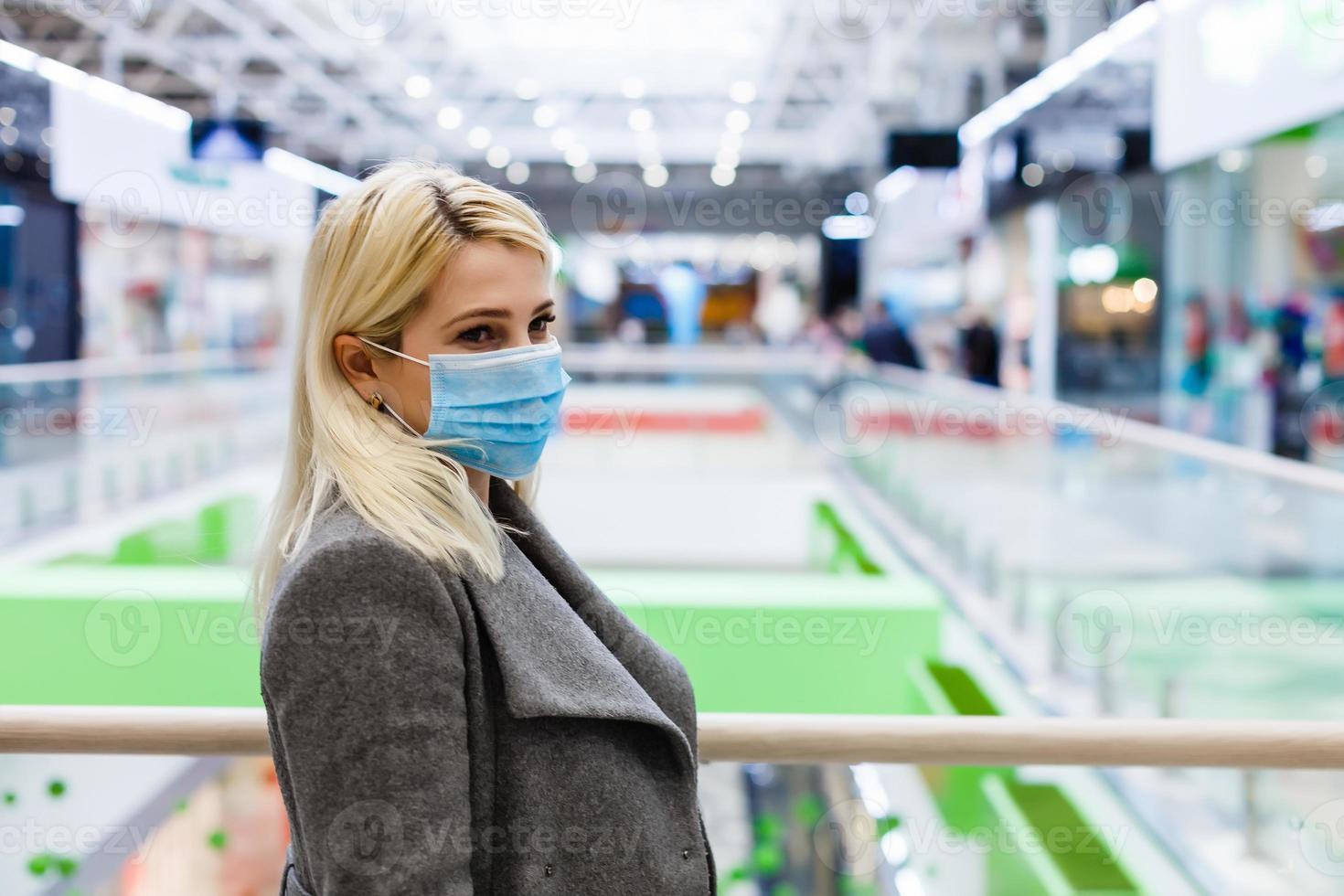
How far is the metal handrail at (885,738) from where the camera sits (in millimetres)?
1563

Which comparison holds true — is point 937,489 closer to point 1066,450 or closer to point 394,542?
point 1066,450

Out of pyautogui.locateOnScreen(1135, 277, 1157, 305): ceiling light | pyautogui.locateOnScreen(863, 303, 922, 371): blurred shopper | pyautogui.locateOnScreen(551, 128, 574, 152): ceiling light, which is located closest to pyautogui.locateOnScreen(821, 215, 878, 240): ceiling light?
pyautogui.locateOnScreen(551, 128, 574, 152): ceiling light

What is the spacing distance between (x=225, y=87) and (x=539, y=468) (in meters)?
19.0

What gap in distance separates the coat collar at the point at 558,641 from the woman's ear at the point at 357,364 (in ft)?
0.69

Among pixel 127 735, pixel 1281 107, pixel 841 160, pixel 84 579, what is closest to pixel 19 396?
pixel 84 579

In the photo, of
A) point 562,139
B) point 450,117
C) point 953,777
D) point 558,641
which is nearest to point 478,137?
point 450,117

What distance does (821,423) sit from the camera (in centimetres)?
1116

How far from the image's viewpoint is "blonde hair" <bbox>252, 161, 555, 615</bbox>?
1.10m

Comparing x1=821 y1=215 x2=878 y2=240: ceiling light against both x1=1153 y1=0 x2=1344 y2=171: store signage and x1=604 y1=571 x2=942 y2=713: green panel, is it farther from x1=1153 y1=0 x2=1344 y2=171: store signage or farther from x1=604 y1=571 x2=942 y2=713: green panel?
x1=604 y1=571 x2=942 y2=713: green panel

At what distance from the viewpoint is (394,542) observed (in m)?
1.02

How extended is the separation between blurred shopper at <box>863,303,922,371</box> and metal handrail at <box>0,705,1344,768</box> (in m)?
10.6

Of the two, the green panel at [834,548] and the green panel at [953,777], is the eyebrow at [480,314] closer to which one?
the green panel at [953,777]

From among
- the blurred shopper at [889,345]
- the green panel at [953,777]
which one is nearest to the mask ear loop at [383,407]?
the green panel at [953,777]

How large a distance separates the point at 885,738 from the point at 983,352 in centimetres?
1148
